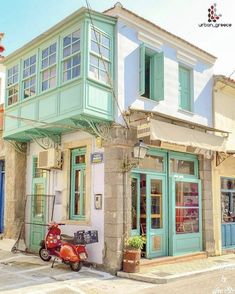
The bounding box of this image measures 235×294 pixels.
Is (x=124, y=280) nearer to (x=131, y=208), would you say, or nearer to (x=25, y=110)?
(x=131, y=208)

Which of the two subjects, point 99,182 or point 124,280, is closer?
point 124,280

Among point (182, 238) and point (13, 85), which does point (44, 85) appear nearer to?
point (13, 85)

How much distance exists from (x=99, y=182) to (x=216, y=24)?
5763 millimetres

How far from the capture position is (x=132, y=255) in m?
9.53

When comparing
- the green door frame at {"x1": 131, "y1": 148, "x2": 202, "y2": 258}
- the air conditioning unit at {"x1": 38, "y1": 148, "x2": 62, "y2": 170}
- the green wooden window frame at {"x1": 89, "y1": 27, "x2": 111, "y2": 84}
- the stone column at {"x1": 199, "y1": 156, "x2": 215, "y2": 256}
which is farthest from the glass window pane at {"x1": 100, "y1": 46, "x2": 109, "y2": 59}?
the stone column at {"x1": 199, "y1": 156, "x2": 215, "y2": 256}

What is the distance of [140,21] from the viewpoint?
11.1 metres

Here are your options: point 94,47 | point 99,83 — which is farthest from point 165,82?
point 94,47

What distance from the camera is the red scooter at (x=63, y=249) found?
9664 millimetres

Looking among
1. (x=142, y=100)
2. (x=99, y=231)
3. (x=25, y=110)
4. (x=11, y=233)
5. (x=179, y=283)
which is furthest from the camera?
(x=11, y=233)

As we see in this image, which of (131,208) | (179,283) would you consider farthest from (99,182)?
(179,283)

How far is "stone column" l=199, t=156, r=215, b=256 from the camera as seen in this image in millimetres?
12531

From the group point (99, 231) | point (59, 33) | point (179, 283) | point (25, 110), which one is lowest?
point (179, 283)

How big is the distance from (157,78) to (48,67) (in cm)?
321

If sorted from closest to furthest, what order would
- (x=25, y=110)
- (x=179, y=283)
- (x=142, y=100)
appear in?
(x=179, y=283)
(x=142, y=100)
(x=25, y=110)
